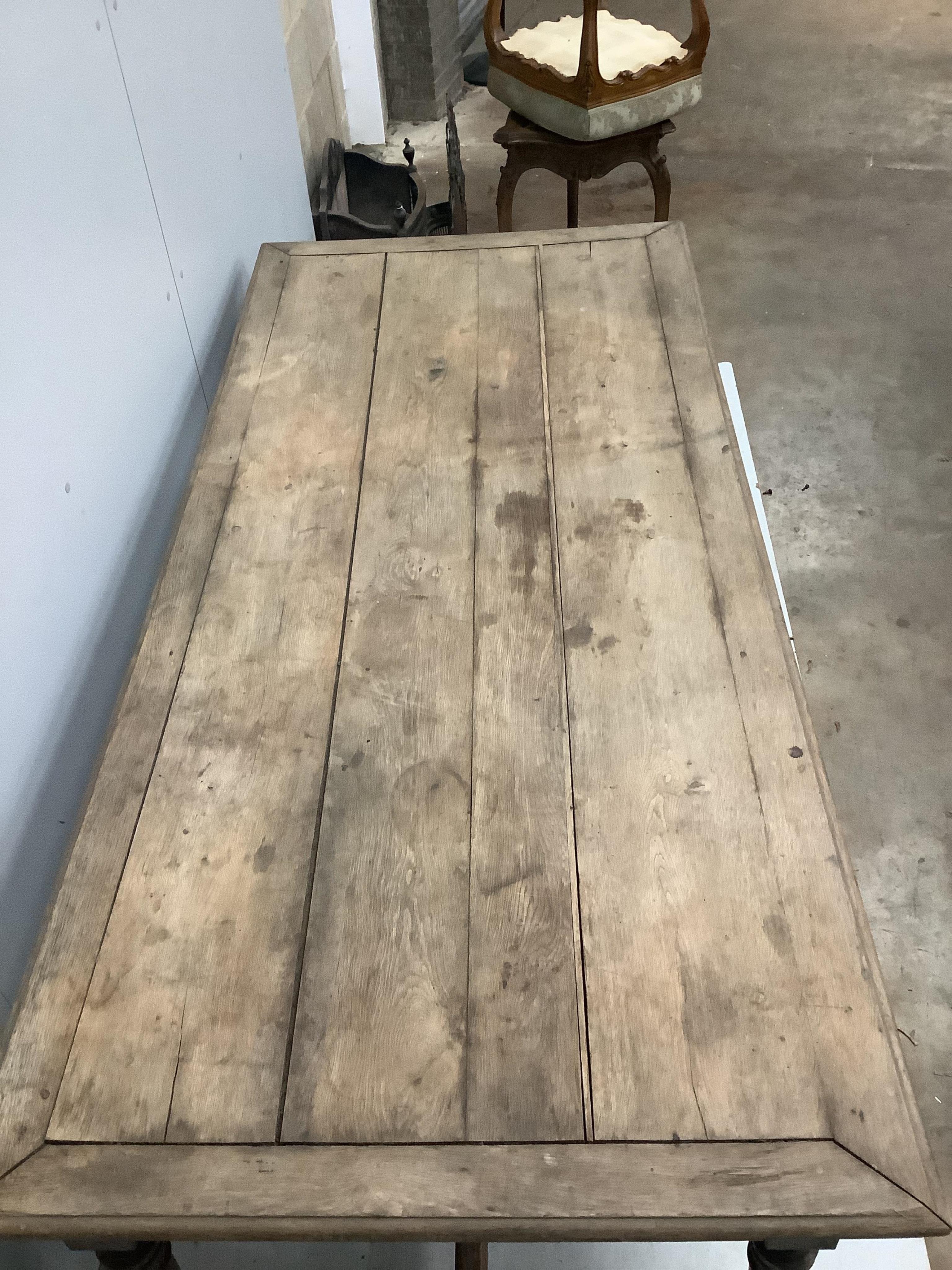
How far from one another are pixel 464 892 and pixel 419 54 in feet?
12.5

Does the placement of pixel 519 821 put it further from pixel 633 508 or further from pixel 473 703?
pixel 633 508

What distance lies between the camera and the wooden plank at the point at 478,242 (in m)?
1.84

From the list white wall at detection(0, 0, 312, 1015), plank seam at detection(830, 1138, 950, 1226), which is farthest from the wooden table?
white wall at detection(0, 0, 312, 1015)

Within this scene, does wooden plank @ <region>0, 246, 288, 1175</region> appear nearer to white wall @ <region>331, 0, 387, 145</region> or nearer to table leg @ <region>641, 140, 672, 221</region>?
table leg @ <region>641, 140, 672, 221</region>

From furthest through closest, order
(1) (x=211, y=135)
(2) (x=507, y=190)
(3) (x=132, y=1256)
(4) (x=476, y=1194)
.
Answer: (2) (x=507, y=190) < (1) (x=211, y=135) < (3) (x=132, y=1256) < (4) (x=476, y=1194)

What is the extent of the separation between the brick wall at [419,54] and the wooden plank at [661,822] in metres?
2.96

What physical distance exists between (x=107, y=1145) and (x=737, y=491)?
0.99m

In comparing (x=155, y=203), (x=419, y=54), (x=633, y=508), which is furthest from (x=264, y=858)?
(x=419, y=54)

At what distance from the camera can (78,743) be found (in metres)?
1.23

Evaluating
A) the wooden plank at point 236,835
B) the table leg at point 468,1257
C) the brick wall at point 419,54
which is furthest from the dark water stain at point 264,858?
the brick wall at point 419,54

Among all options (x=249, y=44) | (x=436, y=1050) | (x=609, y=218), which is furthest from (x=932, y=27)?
(x=436, y=1050)

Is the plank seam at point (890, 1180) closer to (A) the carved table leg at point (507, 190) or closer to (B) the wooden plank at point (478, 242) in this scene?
(B) the wooden plank at point (478, 242)

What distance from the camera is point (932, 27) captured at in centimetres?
461

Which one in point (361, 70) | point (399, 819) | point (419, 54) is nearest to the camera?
point (399, 819)
